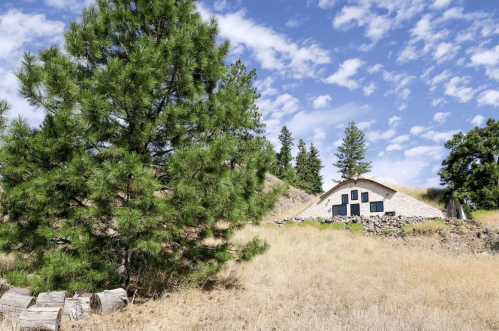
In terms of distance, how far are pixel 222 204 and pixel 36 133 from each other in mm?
4494

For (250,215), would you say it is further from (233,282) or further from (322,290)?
(322,290)

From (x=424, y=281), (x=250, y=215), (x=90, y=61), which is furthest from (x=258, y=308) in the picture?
(x=90, y=61)

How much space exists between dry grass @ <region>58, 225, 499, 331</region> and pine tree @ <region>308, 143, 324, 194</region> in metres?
42.3

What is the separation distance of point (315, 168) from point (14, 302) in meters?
53.8

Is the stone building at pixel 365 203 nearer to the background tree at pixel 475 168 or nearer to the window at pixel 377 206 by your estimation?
the window at pixel 377 206

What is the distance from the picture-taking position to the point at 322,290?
8188 millimetres

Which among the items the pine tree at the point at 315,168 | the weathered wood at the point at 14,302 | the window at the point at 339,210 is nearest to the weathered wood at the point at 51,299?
the weathered wood at the point at 14,302

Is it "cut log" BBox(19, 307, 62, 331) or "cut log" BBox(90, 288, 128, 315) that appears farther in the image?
"cut log" BBox(90, 288, 128, 315)

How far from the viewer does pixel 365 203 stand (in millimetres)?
27594

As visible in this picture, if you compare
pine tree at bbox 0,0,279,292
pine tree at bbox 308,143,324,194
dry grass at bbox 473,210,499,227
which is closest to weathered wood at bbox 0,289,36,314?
pine tree at bbox 0,0,279,292

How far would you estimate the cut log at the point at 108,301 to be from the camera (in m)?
5.66

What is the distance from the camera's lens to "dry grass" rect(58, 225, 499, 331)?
551 centimetres

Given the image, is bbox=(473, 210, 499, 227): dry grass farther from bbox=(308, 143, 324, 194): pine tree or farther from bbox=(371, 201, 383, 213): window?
bbox=(308, 143, 324, 194): pine tree

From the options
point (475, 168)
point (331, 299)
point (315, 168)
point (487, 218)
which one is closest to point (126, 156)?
point (331, 299)
